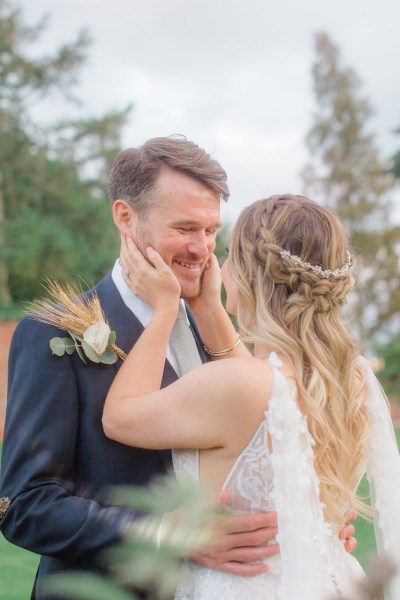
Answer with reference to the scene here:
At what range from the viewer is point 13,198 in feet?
83.3

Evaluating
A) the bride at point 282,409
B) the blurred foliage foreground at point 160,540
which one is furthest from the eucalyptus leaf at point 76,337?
the blurred foliage foreground at point 160,540

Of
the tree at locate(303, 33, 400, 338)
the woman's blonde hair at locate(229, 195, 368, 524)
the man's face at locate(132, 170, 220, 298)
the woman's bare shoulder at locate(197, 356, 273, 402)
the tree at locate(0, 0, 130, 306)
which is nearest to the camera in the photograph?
the woman's bare shoulder at locate(197, 356, 273, 402)

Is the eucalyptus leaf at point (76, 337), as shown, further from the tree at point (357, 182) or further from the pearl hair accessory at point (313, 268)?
the tree at point (357, 182)

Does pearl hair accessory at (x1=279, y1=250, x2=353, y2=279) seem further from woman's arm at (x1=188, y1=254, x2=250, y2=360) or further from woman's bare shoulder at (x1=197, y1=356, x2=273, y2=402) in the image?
woman's arm at (x1=188, y1=254, x2=250, y2=360)

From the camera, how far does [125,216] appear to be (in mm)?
3186

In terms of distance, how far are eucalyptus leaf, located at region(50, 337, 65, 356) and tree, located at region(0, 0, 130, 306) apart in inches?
845

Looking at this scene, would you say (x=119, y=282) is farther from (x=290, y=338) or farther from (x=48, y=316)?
(x=290, y=338)

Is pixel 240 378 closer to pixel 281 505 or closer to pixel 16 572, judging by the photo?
pixel 281 505

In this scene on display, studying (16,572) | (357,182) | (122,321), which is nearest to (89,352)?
(122,321)

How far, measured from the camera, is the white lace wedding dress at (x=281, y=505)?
91.9 inches

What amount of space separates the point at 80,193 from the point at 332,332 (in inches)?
924

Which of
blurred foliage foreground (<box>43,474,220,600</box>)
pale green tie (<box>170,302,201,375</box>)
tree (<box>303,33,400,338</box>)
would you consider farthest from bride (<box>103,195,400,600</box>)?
tree (<box>303,33,400,338</box>)

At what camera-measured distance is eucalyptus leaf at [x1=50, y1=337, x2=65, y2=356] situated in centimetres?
248

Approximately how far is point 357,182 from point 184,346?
32696 mm
